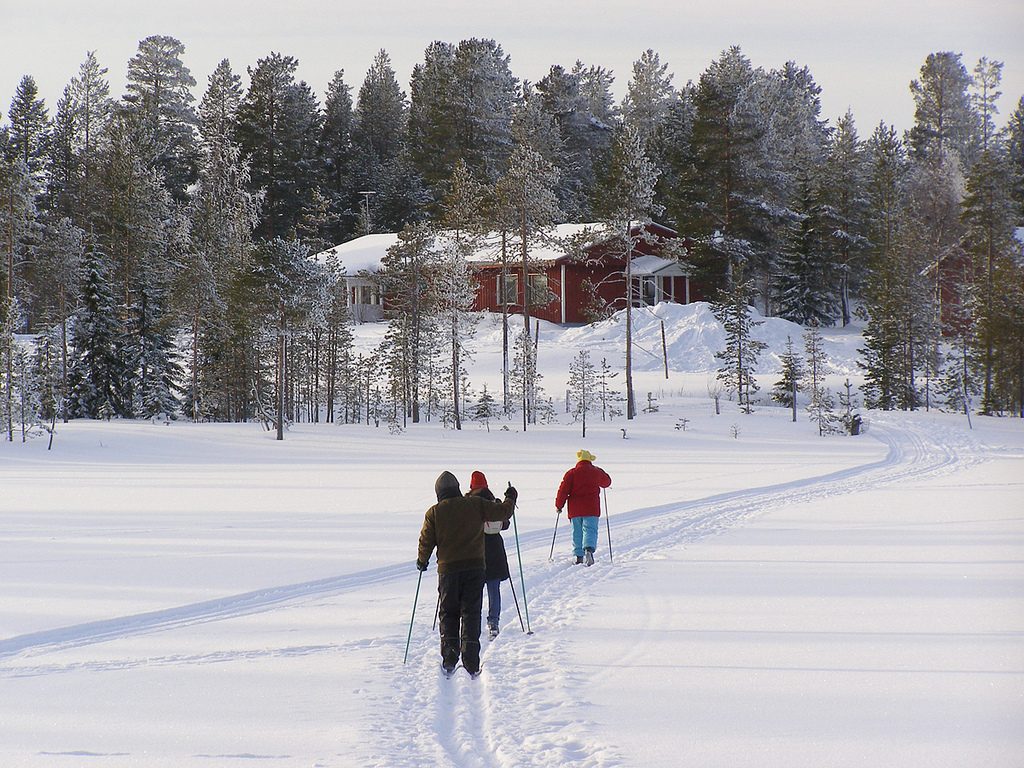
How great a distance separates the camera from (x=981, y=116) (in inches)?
2945

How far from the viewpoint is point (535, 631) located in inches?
337

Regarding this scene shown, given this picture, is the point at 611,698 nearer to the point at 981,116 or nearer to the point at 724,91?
the point at 724,91

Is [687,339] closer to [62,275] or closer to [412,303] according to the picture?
[412,303]

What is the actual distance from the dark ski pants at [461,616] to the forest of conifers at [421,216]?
35.3ft

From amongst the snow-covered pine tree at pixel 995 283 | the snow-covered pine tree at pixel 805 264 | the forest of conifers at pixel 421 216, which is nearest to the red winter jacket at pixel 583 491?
the forest of conifers at pixel 421 216

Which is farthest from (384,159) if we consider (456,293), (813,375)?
(813,375)

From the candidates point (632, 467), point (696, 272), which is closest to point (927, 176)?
point (696, 272)

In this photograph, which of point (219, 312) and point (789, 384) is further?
point (219, 312)

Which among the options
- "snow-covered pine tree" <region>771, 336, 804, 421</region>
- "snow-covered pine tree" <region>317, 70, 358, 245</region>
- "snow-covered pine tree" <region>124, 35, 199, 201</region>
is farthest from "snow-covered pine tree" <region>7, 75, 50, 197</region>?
"snow-covered pine tree" <region>771, 336, 804, 421</region>

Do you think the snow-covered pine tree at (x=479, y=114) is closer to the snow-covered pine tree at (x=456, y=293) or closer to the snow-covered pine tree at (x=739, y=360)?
the snow-covered pine tree at (x=456, y=293)

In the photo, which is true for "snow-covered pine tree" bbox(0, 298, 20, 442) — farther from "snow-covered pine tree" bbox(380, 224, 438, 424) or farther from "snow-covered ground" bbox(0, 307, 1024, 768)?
"snow-covered pine tree" bbox(380, 224, 438, 424)

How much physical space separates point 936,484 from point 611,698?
1564cm

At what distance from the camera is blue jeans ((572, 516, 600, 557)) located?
1147 centimetres

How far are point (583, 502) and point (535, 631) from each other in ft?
10.4
